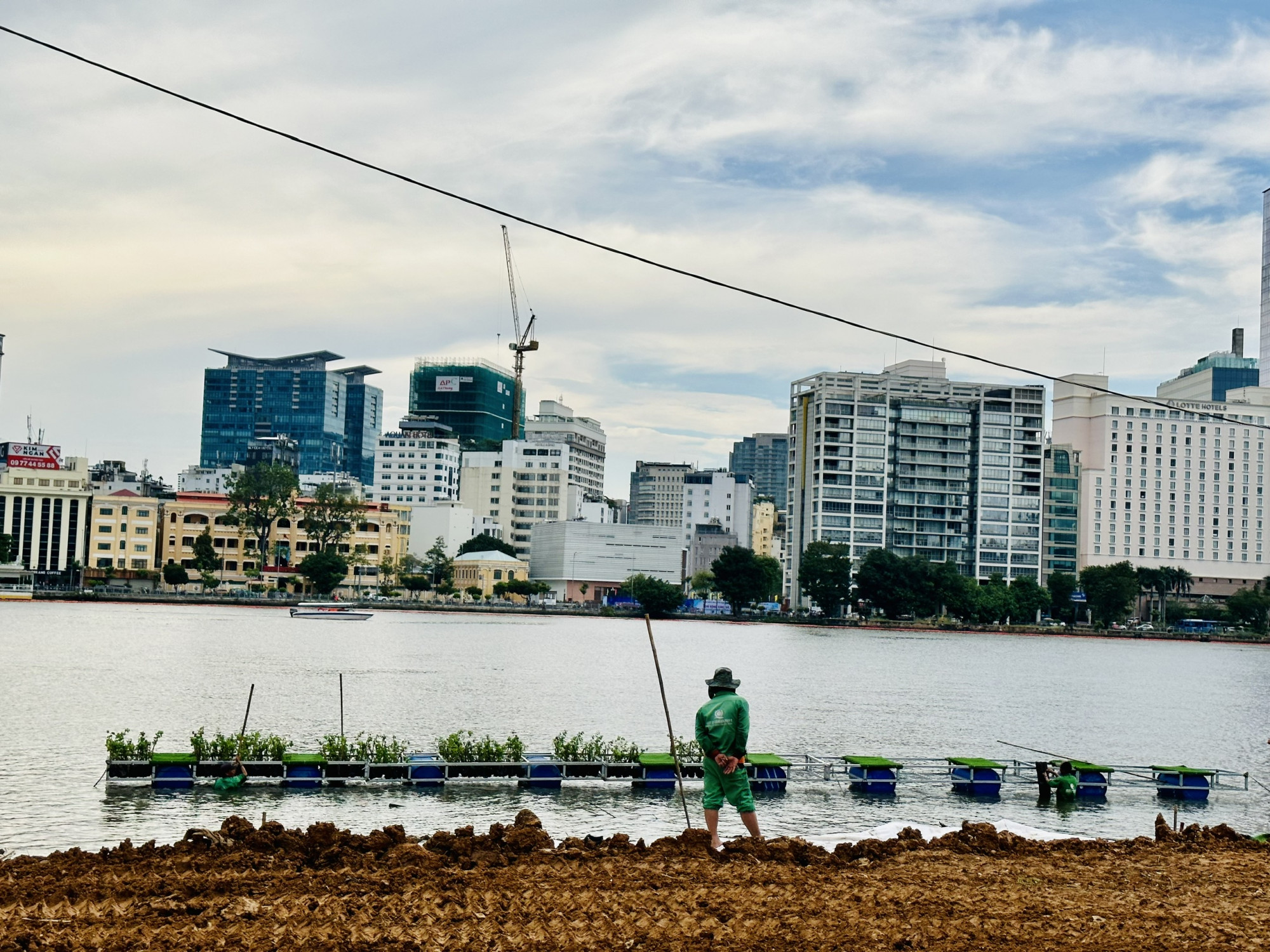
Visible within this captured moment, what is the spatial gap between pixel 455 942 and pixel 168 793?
774 inches

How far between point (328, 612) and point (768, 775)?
12314cm

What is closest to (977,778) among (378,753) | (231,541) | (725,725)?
(378,753)

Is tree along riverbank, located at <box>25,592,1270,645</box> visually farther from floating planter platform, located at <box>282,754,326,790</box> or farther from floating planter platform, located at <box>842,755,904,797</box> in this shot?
floating planter platform, located at <box>842,755,904,797</box>

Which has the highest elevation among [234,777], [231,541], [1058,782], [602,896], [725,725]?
[231,541]

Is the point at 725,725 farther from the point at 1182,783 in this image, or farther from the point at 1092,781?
the point at 1182,783

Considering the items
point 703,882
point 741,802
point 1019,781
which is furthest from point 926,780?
point 703,882

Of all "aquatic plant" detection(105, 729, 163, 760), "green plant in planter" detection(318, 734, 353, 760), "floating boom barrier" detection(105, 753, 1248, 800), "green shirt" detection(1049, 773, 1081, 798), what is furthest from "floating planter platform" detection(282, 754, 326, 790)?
"green shirt" detection(1049, 773, 1081, 798)

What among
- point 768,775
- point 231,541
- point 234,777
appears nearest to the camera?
point 234,777

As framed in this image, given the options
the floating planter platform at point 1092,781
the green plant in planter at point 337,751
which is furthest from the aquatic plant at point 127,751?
the floating planter platform at point 1092,781

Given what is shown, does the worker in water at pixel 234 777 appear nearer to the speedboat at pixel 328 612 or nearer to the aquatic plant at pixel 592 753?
the aquatic plant at pixel 592 753

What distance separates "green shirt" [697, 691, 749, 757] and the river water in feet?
17.5

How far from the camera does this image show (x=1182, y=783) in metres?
36.0

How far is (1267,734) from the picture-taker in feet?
201

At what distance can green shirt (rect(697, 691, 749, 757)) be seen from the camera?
1766cm
